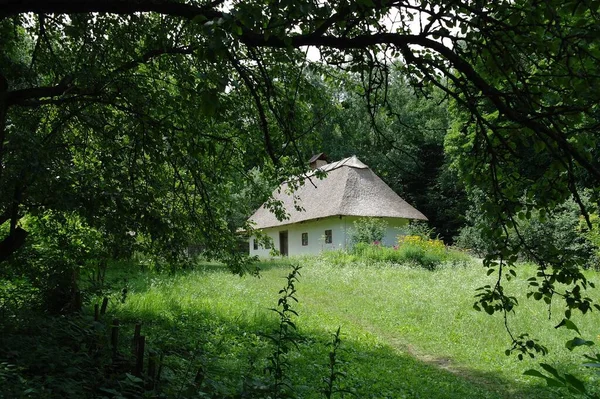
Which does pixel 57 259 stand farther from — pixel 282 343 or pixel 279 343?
pixel 279 343

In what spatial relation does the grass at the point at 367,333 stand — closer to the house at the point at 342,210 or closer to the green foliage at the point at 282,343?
the green foliage at the point at 282,343

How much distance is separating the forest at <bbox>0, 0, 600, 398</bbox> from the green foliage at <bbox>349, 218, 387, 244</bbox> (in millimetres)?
13467

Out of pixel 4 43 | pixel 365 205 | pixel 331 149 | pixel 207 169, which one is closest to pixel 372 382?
pixel 207 169

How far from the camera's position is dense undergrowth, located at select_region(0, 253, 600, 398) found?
3719mm

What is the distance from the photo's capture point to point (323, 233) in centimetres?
2698

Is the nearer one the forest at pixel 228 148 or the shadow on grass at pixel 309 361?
the forest at pixel 228 148

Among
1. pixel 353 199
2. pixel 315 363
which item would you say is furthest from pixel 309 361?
pixel 353 199

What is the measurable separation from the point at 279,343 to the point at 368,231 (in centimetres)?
2057

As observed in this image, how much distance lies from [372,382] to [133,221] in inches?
151

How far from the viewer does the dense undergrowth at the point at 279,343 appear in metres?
3.72

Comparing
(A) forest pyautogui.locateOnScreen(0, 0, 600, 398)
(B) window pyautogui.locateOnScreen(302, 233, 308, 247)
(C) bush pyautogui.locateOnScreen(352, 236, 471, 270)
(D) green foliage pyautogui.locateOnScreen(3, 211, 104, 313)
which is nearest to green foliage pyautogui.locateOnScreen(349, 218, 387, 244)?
(C) bush pyautogui.locateOnScreen(352, 236, 471, 270)

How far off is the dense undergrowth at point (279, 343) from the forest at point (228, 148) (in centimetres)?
5

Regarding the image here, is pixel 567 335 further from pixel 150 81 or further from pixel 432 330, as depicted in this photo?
pixel 150 81

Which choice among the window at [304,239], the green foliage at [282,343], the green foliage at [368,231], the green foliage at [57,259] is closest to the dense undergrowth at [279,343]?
the green foliage at [282,343]
